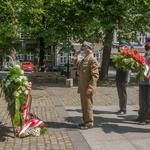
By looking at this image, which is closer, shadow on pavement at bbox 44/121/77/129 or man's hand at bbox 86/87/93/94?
man's hand at bbox 86/87/93/94

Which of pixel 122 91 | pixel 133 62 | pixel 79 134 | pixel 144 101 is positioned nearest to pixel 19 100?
pixel 79 134

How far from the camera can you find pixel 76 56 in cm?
647

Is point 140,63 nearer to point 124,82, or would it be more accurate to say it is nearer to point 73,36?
point 124,82

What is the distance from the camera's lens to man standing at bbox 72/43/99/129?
611cm

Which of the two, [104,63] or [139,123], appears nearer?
[139,123]

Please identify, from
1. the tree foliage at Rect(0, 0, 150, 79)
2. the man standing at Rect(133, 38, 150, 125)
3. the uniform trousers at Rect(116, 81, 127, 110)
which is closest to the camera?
the man standing at Rect(133, 38, 150, 125)

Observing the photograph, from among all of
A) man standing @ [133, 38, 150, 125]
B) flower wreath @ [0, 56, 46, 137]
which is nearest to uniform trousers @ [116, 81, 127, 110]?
man standing @ [133, 38, 150, 125]

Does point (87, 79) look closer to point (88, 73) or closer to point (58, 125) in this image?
point (88, 73)

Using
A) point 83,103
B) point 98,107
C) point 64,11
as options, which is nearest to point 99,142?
point 83,103

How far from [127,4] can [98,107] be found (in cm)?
1103

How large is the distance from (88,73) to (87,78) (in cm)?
11

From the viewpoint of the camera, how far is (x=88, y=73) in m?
6.19

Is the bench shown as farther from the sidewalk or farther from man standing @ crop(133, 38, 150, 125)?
man standing @ crop(133, 38, 150, 125)

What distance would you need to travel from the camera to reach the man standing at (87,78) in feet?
20.0
